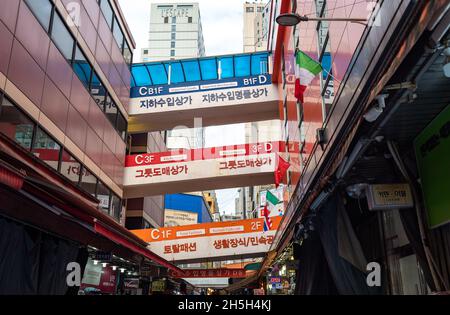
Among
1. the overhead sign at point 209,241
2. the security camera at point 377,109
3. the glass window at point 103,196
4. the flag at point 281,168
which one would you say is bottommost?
the security camera at point 377,109

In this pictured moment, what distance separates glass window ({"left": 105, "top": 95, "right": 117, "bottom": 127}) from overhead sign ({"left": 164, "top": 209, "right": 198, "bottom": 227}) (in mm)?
28494

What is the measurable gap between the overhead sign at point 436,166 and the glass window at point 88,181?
1233 centimetres

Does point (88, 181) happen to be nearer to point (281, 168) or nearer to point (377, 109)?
point (281, 168)

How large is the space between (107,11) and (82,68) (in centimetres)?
480

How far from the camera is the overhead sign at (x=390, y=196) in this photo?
575 cm

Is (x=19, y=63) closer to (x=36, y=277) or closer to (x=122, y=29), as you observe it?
(x=36, y=277)

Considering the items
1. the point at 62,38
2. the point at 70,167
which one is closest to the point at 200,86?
the point at 62,38

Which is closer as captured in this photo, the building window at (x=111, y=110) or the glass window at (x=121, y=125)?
the building window at (x=111, y=110)

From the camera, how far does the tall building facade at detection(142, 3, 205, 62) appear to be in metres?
110

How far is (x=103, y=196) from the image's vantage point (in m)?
17.6

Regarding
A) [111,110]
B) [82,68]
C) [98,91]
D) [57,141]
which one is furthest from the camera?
[111,110]

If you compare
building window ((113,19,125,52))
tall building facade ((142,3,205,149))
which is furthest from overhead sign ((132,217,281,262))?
tall building facade ((142,3,205,149))

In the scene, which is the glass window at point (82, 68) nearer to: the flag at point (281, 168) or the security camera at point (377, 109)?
the flag at point (281, 168)
